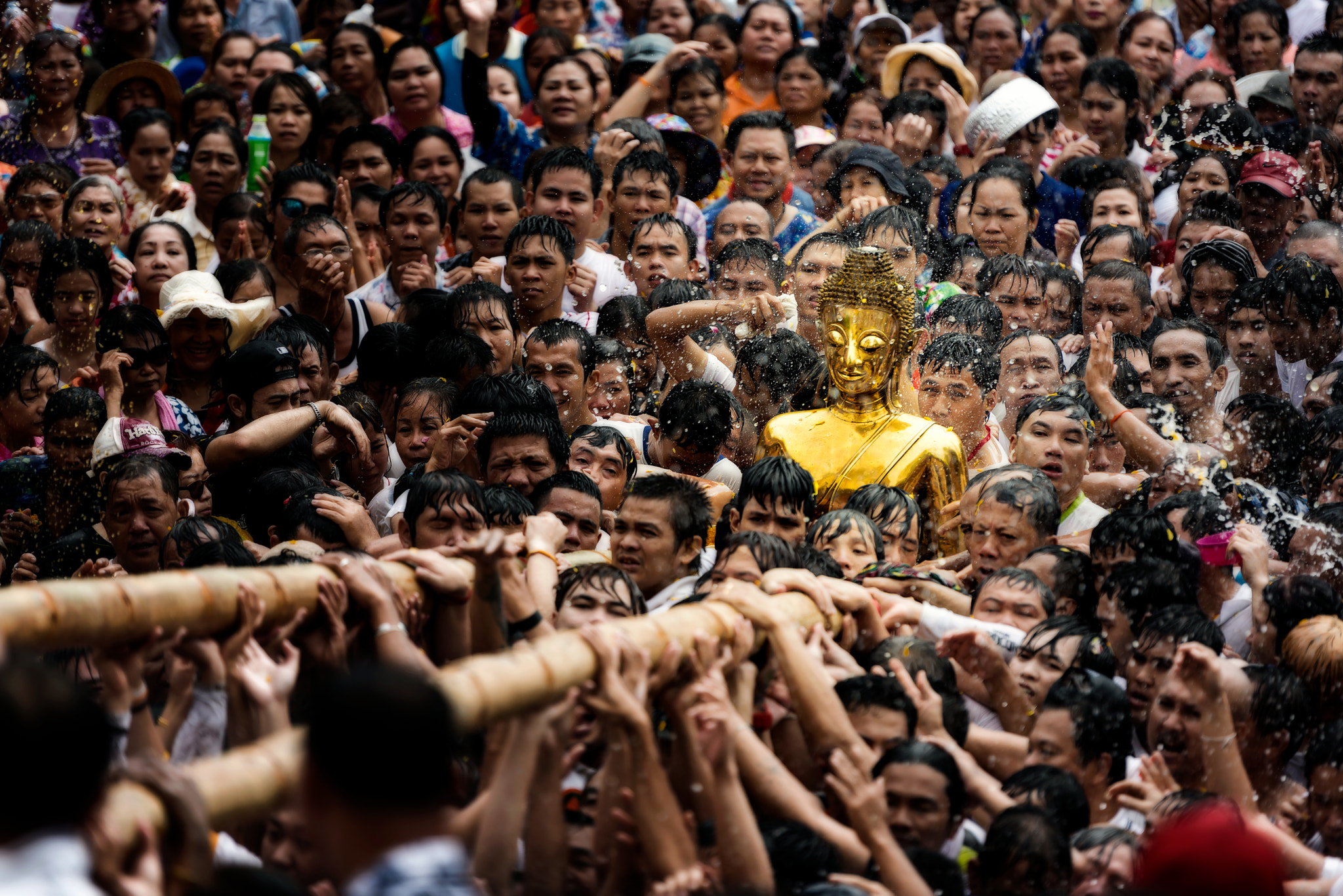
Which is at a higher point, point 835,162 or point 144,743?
point 144,743

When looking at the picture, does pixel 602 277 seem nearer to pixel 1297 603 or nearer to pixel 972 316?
pixel 972 316

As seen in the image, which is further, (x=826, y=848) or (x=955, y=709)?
(x=955, y=709)

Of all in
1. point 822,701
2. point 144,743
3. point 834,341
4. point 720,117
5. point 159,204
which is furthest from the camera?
point 720,117

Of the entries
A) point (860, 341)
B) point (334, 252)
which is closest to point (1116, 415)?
point (860, 341)

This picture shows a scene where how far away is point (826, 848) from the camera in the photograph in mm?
4129

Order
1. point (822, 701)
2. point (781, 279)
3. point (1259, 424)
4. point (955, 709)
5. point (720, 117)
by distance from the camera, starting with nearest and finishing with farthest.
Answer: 1. point (822, 701)
2. point (955, 709)
3. point (1259, 424)
4. point (781, 279)
5. point (720, 117)

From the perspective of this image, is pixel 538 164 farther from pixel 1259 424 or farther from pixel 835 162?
pixel 1259 424

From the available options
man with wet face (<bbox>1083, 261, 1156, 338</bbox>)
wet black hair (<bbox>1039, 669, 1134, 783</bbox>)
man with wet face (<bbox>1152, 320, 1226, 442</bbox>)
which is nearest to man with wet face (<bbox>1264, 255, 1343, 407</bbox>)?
man with wet face (<bbox>1152, 320, 1226, 442</bbox>)

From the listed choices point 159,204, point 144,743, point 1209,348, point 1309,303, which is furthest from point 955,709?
point 159,204

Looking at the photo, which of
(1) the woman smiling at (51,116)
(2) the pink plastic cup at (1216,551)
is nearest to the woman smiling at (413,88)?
(1) the woman smiling at (51,116)

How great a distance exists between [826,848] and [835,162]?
6.37m

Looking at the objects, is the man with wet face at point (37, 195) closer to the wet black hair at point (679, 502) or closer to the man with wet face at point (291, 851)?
the wet black hair at point (679, 502)

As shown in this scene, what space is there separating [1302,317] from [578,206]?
3527 millimetres

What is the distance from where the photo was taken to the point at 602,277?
28.6ft
